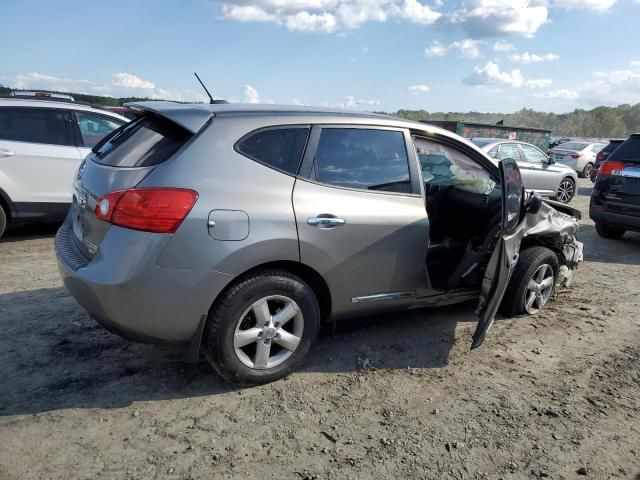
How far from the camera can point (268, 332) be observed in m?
3.14

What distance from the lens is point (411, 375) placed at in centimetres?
350

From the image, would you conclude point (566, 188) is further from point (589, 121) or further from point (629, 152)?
point (589, 121)

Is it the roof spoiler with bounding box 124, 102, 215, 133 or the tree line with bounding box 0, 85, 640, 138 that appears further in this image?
the tree line with bounding box 0, 85, 640, 138

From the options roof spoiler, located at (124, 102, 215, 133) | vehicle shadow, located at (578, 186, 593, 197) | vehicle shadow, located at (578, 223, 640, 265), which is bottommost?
vehicle shadow, located at (578, 186, 593, 197)

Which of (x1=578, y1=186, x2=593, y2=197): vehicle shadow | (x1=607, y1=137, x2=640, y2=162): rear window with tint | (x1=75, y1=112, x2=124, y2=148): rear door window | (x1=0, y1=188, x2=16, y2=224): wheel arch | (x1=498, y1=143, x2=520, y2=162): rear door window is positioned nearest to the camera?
(x1=0, y1=188, x2=16, y2=224): wheel arch

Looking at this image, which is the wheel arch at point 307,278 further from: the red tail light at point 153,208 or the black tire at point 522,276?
the black tire at point 522,276

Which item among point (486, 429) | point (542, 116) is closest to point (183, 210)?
point (486, 429)

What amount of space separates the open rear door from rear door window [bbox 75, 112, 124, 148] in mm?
5336

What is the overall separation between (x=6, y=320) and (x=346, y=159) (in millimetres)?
2968

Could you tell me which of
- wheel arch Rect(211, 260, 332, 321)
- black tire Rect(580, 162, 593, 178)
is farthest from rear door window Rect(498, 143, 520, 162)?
black tire Rect(580, 162, 593, 178)

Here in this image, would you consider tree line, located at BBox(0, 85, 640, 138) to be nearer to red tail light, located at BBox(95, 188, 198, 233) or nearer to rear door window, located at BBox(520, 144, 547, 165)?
rear door window, located at BBox(520, 144, 547, 165)

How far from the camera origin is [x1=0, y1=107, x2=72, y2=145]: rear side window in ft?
21.2

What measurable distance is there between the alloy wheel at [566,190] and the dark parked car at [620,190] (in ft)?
14.4

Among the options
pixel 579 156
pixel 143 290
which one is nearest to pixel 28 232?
pixel 143 290
